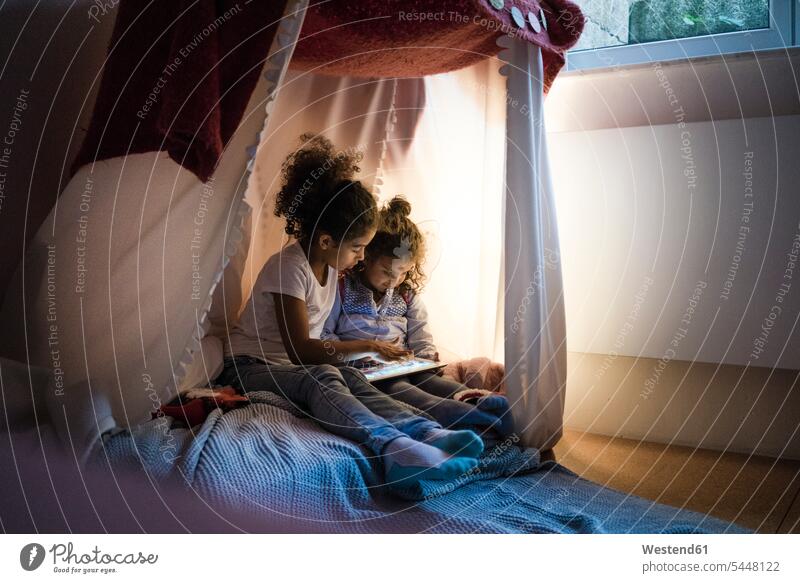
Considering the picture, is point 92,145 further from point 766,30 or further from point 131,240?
point 766,30

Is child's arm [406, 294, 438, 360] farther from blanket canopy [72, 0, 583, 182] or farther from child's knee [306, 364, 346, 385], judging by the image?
blanket canopy [72, 0, 583, 182]

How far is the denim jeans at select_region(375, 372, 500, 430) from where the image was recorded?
3.19 ft

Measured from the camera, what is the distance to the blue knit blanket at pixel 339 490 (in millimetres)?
736

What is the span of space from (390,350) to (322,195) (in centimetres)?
21

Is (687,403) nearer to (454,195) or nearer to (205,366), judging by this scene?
(454,195)

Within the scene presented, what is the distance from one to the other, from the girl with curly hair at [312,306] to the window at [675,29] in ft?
1.31

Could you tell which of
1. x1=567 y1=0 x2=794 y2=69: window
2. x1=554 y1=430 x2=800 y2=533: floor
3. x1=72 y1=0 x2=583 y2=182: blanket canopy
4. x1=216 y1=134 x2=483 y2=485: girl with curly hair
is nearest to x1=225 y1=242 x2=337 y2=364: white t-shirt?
x1=216 y1=134 x2=483 y2=485: girl with curly hair

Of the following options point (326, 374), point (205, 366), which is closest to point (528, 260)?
point (326, 374)

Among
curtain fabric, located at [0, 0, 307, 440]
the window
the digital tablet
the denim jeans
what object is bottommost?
the denim jeans

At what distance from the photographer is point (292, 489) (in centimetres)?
76

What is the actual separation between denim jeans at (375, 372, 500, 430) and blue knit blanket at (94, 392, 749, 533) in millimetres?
112

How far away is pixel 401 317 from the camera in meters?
1.06
